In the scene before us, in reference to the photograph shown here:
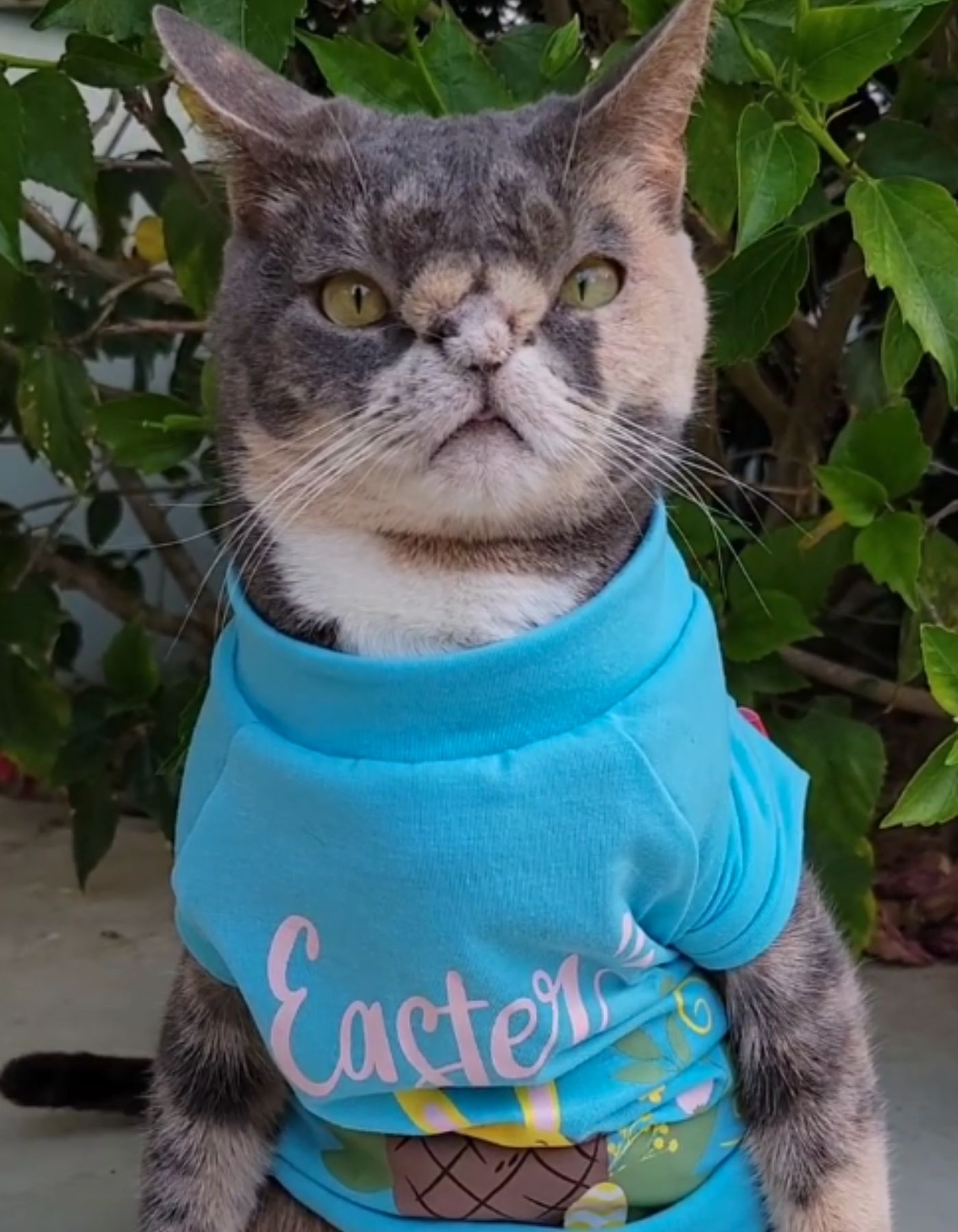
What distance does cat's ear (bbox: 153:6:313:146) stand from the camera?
0.82 m

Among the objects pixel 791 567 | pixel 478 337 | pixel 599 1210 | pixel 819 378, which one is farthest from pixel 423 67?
pixel 599 1210

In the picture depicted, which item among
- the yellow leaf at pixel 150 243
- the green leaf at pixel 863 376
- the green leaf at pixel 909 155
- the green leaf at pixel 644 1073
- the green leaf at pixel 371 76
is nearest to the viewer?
the green leaf at pixel 644 1073

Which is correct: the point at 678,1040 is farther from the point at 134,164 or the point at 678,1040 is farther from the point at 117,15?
the point at 134,164

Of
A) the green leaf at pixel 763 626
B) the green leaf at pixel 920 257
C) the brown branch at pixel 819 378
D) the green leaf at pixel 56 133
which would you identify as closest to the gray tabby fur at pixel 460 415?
the green leaf at pixel 920 257

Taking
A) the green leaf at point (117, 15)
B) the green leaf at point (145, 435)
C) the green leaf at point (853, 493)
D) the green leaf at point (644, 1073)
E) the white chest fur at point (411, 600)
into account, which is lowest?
the green leaf at point (644, 1073)

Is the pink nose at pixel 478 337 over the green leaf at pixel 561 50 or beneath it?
beneath

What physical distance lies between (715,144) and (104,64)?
0.39m

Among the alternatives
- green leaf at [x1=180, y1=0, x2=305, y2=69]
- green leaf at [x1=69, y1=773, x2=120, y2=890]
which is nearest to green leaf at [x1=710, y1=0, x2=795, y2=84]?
green leaf at [x1=180, y1=0, x2=305, y2=69]

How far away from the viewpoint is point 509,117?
88cm

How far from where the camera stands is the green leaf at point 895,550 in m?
1.08

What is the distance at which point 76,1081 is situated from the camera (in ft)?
3.92

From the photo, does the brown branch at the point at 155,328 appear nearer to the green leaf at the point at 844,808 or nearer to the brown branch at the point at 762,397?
the brown branch at the point at 762,397

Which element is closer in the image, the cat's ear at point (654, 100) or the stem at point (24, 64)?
the cat's ear at point (654, 100)

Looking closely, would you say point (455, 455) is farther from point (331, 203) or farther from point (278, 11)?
point (278, 11)
